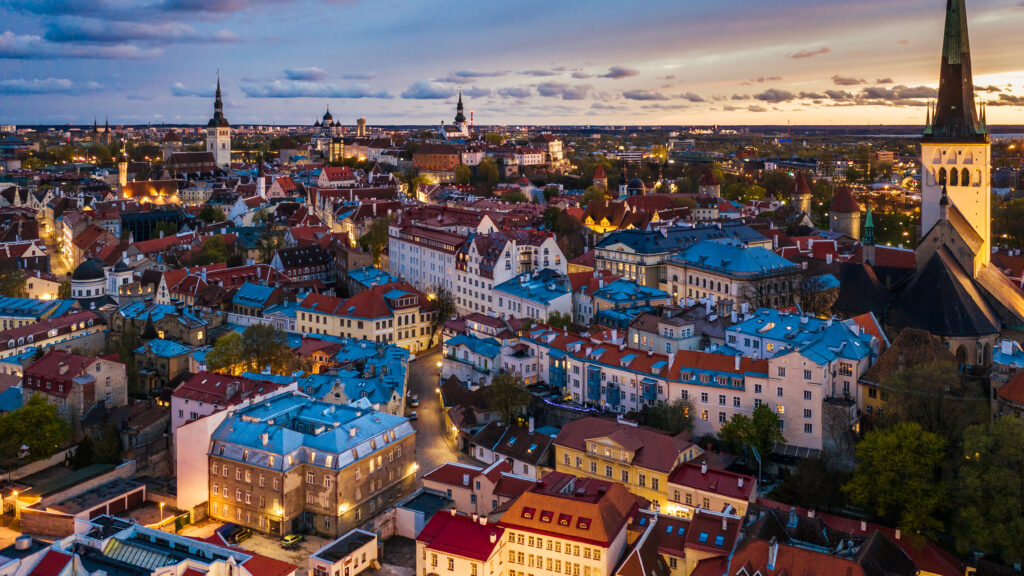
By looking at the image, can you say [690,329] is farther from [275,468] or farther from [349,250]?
[349,250]

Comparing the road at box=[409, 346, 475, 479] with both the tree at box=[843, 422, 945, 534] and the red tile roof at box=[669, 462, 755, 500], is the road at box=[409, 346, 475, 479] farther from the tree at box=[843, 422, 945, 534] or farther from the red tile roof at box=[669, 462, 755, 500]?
the tree at box=[843, 422, 945, 534]

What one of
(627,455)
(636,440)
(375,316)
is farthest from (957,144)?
(375,316)

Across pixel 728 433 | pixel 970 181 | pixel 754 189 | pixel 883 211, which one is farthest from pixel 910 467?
pixel 754 189

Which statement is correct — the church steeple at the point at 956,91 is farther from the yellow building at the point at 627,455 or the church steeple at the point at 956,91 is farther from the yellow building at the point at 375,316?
the yellow building at the point at 375,316

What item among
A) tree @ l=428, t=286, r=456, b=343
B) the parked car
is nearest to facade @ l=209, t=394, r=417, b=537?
the parked car

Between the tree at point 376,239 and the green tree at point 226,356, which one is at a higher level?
the tree at point 376,239

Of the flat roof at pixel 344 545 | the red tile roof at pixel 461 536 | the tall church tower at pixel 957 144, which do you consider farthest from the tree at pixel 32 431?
the tall church tower at pixel 957 144
